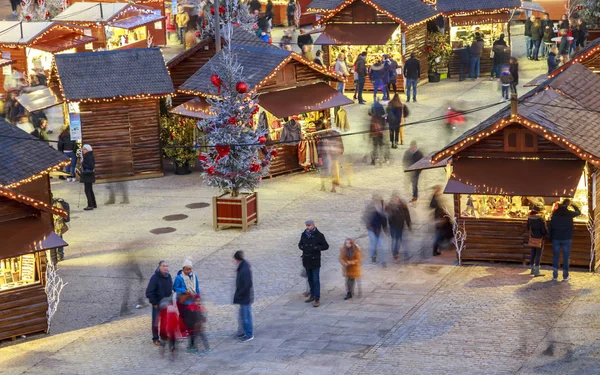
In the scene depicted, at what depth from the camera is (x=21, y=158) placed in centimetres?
2534

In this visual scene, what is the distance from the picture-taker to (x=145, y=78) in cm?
3575

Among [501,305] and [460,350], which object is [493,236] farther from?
[460,350]

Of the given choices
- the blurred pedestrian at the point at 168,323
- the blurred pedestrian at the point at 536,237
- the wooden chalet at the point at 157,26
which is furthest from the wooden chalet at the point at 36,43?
the blurred pedestrian at the point at 168,323

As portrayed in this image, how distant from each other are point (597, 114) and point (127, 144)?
13.6 meters

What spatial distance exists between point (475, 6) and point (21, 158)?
25.8 metres

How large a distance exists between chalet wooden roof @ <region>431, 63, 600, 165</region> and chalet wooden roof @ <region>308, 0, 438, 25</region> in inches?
622

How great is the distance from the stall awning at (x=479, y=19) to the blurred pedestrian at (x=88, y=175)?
18.5 metres

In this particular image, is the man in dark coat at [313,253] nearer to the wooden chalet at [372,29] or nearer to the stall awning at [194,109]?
the stall awning at [194,109]

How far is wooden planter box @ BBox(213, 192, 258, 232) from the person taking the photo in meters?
30.3

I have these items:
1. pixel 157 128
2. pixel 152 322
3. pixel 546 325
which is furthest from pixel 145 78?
pixel 546 325

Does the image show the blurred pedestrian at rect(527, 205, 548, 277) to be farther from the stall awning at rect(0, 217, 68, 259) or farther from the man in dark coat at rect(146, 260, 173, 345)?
the stall awning at rect(0, 217, 68, 259)

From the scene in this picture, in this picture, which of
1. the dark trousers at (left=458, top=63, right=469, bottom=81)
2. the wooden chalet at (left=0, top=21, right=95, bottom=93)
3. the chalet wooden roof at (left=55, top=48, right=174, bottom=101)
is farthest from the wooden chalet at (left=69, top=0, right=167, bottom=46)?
the chalet wooden roof at (left=55, top=48, right=174, bottom=101)

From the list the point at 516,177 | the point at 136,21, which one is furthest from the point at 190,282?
the point at 136,21

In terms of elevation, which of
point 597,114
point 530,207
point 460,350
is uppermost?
point 597,114
